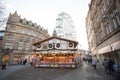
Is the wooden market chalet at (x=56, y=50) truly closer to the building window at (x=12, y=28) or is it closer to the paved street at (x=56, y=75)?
the paved street at (x=56, y=75)

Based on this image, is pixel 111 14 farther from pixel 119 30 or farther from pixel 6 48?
pixel 6 48

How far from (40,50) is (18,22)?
23.5 meters

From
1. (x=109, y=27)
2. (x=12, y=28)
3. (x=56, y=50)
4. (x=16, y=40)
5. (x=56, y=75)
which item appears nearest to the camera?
(x=56, y=75)

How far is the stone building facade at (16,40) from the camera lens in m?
35.7

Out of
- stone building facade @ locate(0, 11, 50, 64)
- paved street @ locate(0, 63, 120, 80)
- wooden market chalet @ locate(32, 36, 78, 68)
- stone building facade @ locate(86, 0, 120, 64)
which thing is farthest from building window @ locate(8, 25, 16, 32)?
stone building facade @ locate(86, 0, 120, 64)

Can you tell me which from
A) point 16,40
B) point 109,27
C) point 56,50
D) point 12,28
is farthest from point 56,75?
point 12,28

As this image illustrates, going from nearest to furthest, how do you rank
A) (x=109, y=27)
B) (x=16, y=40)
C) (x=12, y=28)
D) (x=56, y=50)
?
(x=109, y=27) < (x=56, y=50) < (x=16, y=40) < (x=12, y=28)

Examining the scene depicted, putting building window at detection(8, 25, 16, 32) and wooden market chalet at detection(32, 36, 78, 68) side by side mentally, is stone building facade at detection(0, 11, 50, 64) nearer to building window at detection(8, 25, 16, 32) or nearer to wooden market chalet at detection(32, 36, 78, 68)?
building window at detection(8, 25, 16, 32)

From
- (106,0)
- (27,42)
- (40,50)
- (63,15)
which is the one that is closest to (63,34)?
(63,15)

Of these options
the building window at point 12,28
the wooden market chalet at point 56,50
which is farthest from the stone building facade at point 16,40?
the wooden market chalet at point 56,50

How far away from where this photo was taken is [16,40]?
38438 mm

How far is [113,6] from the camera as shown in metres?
12.7

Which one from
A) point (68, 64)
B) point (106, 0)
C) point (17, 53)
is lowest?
point (68, 64)

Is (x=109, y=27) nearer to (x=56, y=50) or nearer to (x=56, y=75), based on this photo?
(x=56, y=75)
